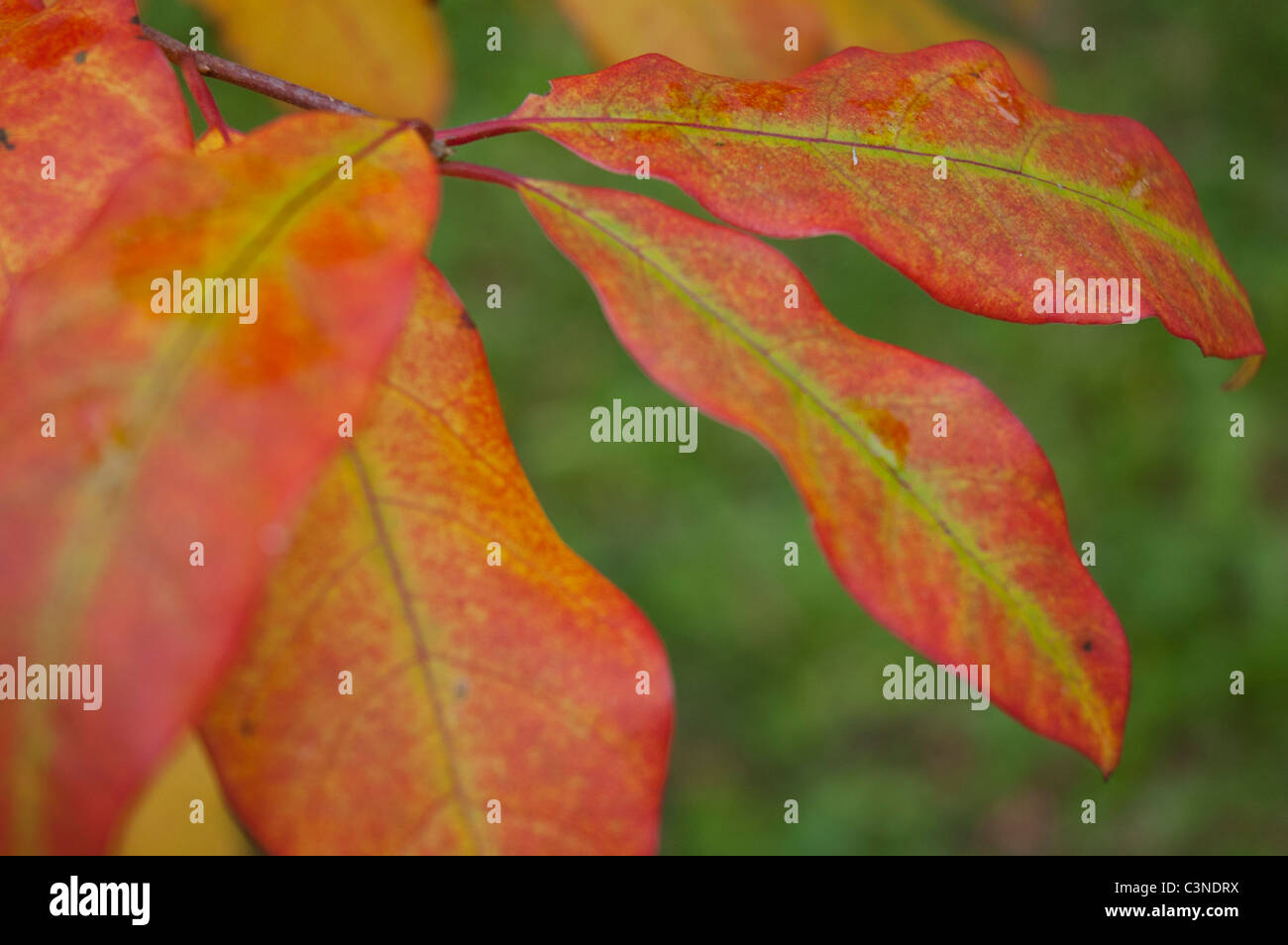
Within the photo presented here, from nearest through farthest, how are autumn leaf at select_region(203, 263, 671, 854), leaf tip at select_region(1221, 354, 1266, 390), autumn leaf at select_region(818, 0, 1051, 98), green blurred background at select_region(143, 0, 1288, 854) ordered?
autumn leaf at select_region(203, 263, 671, 854) → leaf tip at select_region(1221, 354, 1266, 390) → autumn leaf at select_region(818, 0, 1051, 98) → green blurred background at select_region(143, 0, 1288, 854)

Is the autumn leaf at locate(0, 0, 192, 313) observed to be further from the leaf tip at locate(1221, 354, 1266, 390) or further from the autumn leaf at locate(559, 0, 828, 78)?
the leaf tip at locate(1221, 354, 1266, 390)

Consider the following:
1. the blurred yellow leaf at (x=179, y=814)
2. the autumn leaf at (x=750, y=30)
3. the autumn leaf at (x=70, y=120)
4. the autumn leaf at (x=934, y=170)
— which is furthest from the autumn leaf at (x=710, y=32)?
the blurred yellow leaf at (x=179, y=814)

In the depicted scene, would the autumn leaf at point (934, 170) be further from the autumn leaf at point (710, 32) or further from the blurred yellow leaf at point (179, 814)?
the blurred yellow leaf at point (179, 814)

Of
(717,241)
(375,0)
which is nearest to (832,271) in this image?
(375,0)

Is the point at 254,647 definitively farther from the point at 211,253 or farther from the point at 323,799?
the point at 211,253

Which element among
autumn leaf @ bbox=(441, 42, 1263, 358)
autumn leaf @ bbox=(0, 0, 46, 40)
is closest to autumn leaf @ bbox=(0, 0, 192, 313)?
autumn leaf @ bbox=(0, 0, 46, 40)

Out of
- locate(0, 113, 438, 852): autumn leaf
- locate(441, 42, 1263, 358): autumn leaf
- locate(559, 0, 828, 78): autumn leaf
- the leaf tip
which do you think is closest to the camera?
locate(0, 113, 438, 852): autumn leaf

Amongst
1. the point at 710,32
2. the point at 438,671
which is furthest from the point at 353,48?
the point at 438,671
